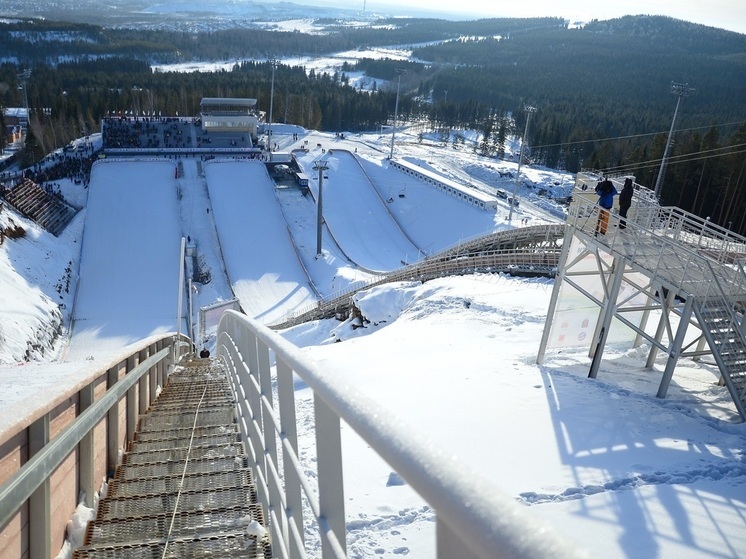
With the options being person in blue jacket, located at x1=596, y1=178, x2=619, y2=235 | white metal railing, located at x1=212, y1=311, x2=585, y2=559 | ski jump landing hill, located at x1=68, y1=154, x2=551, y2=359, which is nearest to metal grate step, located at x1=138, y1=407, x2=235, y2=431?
white metal railing, located at x1=212, y1=311, x2=585, y2=559

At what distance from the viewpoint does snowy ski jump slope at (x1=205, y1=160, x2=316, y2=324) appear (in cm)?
2648

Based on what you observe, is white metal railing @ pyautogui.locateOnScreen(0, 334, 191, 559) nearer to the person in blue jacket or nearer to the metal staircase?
the metal staircase

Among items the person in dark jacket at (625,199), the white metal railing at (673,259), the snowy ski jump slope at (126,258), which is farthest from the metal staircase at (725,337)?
the snowy ski jump slope at (126,258)

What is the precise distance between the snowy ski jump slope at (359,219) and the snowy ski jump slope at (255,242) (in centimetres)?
332

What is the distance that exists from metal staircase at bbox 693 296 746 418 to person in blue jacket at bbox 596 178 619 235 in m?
2.06

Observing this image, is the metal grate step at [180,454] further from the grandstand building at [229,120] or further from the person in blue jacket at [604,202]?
the grandstand building at [229,120]

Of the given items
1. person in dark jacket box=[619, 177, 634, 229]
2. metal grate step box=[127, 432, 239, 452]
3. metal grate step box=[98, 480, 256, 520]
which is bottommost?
metal grate step box=[127, 432, 239, 452]

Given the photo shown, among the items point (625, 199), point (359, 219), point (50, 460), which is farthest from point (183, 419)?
point (359, 219)

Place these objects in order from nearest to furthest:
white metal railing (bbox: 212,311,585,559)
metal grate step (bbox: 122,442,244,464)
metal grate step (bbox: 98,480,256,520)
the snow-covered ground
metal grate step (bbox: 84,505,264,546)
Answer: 1. white metal railing (bbox: 212,311,585,559)
2. metal grate step (bbox: 84,505,264,546)
3. metal grate step (bbox: 98,480,256,520)
4. metal grate step (bbox: 122,442,244,464)
5. the snow-covered ground

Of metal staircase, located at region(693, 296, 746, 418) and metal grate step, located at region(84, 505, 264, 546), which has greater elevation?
metal grate step, located at region(84, 505, 264, 546)

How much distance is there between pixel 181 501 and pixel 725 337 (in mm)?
7756

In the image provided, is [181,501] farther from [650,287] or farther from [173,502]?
[650,287]

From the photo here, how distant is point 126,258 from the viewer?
2922 cm

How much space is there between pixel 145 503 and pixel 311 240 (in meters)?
29.5
